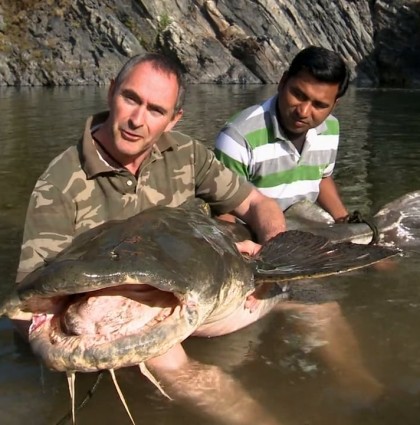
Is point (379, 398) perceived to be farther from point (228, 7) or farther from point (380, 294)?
point (228, 7)

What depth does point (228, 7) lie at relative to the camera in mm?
38375

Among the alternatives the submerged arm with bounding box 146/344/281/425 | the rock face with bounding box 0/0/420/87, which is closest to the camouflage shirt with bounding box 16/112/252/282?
the submerged arm with bounding box 146/344/281/425

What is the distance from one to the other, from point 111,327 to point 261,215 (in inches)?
70.2

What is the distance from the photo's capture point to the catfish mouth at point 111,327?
200cm

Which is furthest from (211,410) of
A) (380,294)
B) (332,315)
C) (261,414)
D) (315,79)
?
(315,79)

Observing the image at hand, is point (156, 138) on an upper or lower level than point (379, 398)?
upper

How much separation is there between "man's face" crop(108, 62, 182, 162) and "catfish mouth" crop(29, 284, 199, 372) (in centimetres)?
107

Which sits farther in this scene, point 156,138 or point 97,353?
point 156,138

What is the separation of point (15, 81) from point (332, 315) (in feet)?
101

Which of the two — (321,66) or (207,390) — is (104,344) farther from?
(321,66)

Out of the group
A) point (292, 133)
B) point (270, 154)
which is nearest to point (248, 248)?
point (270, 154)

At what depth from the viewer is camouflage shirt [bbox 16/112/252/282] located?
9.62 feet

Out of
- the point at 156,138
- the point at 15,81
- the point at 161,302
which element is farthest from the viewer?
the point at 15,81

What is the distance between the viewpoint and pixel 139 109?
3.09 m
